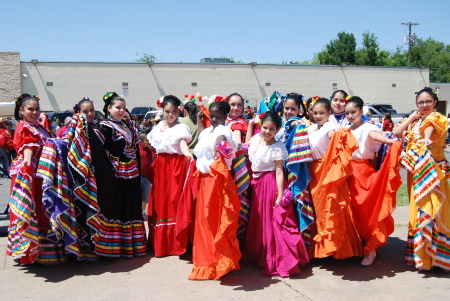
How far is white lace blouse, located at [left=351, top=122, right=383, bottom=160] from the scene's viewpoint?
4.63 metres

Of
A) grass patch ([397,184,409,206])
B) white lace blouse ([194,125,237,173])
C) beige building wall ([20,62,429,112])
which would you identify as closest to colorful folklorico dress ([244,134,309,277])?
white lace blouse ([194,125,237,173])

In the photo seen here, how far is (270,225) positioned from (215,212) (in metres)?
0.62

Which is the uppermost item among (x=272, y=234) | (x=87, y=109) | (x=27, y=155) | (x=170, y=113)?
(x=87, y=109)

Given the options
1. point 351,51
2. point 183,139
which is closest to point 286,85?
point 351,51

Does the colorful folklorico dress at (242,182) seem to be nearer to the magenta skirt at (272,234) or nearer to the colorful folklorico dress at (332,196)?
the magenta skirt at (272,234)

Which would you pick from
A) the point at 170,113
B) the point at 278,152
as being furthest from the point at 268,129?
the point at 170,113

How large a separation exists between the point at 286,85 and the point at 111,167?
2926 centimetres

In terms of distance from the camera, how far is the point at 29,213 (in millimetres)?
4523

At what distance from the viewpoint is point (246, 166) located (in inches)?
184

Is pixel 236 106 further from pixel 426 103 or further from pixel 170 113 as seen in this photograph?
pixel 426 103

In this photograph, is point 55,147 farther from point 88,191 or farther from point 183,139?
point 183,139

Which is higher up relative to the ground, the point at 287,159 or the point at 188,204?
the point at 287,159

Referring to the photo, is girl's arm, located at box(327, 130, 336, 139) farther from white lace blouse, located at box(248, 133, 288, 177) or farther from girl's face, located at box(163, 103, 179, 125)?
girl's face, located at box(163, 103, 179, 125)

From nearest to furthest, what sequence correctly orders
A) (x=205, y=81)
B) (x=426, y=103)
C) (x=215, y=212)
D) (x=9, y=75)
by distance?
1. (x=215, y=212)
2. (x=426, y=103)
3. (x=9, y=75)
4. (x=205, y=81)
